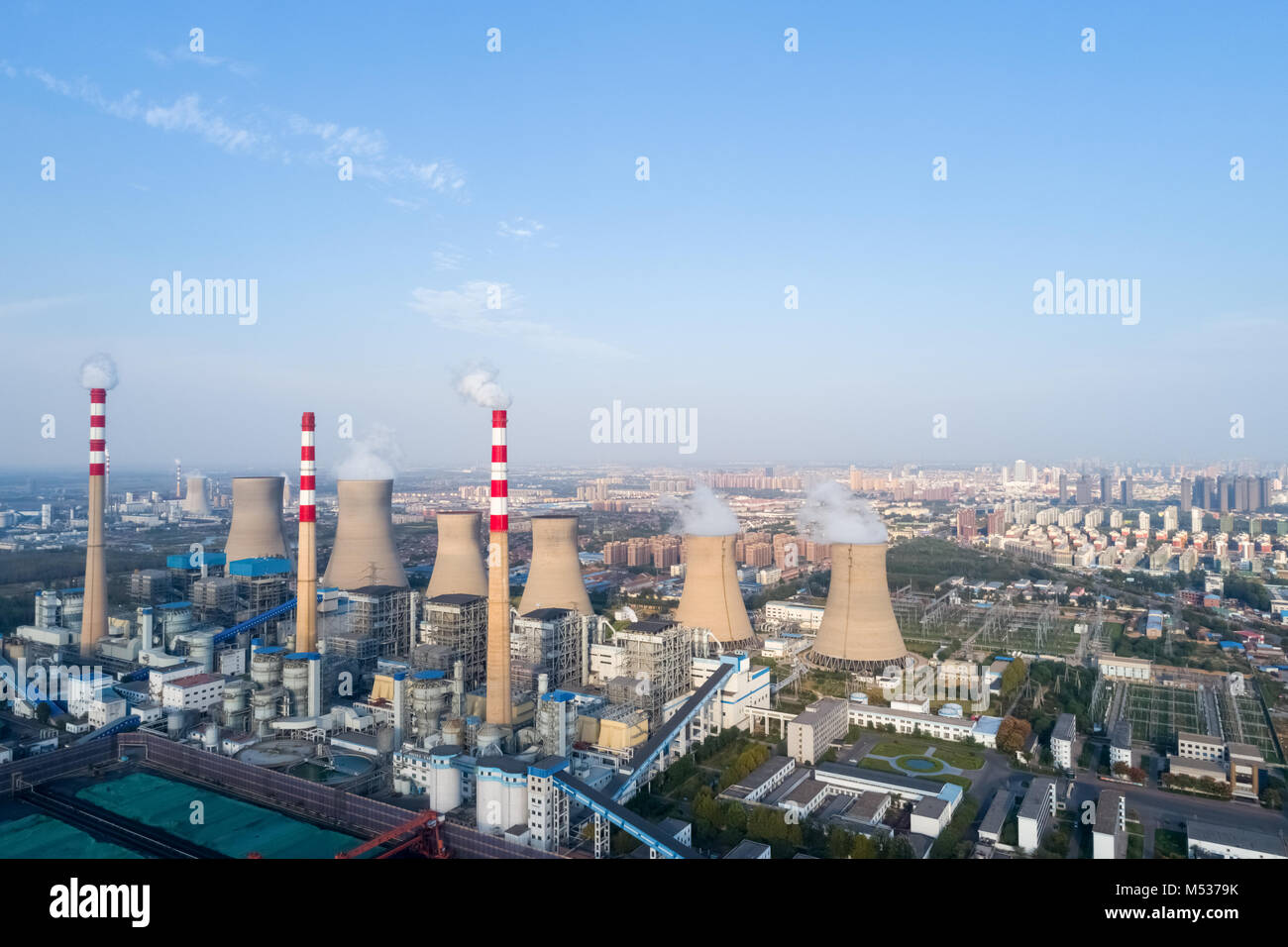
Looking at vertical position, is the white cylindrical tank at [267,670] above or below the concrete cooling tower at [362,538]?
below

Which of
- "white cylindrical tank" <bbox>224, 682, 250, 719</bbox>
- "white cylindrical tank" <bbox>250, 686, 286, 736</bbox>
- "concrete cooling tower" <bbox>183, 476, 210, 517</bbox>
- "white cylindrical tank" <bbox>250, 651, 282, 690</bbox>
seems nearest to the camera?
"white cylindrical tank" <bbox>250, 686, 286, 736</bbox>

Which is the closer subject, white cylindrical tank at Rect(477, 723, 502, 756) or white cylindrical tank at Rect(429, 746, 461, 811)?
white cylindrical tank at Rect(429, 746, 461, 811)

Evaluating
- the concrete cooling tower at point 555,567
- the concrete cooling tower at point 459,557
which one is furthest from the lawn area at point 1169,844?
the concrete cooling tower at point 459,557

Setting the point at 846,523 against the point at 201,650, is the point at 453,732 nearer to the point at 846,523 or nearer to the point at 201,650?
the point at 201,650

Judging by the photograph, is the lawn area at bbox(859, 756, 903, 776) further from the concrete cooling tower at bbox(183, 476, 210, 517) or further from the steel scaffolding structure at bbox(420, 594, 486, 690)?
the concrete cooling tower at bbox(183, 476, 210, 517)

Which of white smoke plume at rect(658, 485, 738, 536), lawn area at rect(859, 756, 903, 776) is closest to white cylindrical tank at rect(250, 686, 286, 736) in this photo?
white smoke plume at rect(658, 485, 738, 536)

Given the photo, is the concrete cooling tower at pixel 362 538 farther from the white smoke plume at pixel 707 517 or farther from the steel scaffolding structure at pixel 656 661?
the steel scaffolding structure at pixel 656 661
